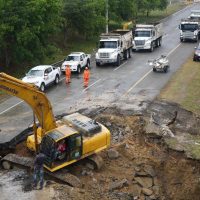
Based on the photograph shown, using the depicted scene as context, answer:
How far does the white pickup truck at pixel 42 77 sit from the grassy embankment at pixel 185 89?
855 centimetres

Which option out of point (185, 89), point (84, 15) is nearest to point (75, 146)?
point (185, 89)

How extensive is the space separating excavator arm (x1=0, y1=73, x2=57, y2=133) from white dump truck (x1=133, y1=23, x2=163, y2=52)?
30887 millimetres

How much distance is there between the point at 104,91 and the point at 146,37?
18.3m

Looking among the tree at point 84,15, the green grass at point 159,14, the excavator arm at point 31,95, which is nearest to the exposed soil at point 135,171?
the excavator arm at point 31,95

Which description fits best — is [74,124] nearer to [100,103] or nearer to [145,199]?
[145,199]

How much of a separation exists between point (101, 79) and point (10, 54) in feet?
29.2

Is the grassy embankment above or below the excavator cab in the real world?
below

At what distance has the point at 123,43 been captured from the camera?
147 feet

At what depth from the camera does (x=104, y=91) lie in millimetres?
33844

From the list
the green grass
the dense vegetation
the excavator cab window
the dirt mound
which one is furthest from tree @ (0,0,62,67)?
the green grass

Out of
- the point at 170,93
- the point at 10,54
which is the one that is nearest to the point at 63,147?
the point at 170,93

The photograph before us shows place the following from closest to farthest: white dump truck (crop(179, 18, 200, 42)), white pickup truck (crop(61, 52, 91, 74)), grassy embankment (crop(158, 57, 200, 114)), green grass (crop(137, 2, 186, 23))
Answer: grassy embankment (crop(158, 57, 200, 114)), white pickup truck (crop(61, 52, 91, 74)), white dump truck (crop(179, 18, 200, 42)), green grass (crop(137, 2, 186, 23))

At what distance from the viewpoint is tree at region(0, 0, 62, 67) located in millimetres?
37750

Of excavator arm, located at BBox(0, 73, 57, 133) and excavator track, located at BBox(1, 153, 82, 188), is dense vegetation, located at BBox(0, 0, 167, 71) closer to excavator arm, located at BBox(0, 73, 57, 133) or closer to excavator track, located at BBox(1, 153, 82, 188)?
excavator track, located at BBox(1, 153, 82, 188)
